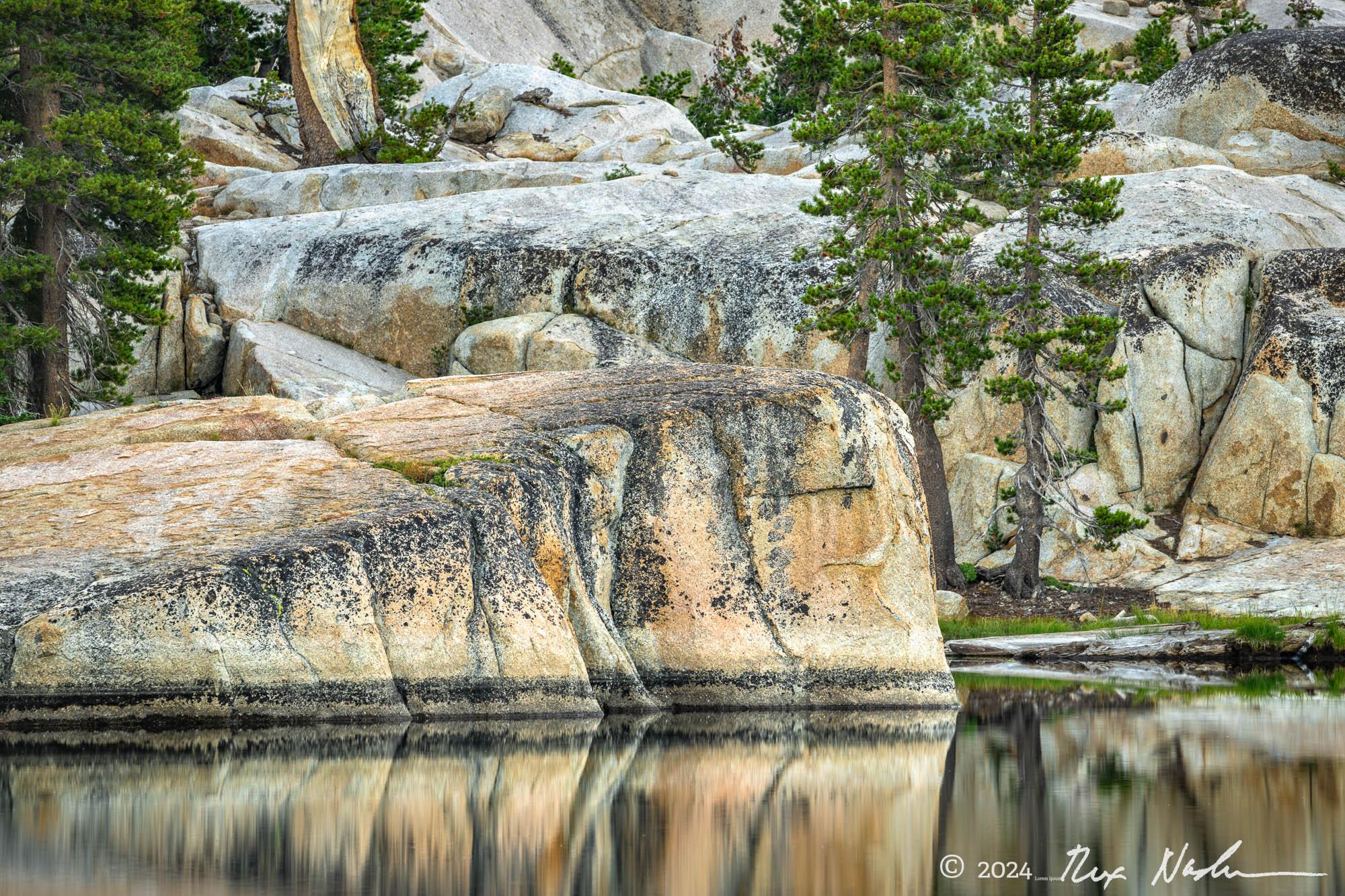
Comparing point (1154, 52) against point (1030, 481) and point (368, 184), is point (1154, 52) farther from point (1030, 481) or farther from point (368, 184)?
point (368, 184)

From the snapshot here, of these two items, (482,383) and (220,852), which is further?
(482,383)

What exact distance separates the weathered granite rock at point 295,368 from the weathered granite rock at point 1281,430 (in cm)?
1797

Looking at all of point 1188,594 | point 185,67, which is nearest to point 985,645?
point 1188,594

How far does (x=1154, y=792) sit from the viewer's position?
11.6m

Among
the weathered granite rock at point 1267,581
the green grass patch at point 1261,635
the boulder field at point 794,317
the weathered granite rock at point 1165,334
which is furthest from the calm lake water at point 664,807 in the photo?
the weathered granite rock at point 1165,334

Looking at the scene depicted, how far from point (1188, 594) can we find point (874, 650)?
1296 centimetres

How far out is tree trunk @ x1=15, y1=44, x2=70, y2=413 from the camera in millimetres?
26719

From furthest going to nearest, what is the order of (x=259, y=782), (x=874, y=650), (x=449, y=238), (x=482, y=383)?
(x=449, y=238)
(x=482, y=383)
(x=874, y=650)
(x=259, y=782)

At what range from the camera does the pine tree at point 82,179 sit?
2597 centimetres

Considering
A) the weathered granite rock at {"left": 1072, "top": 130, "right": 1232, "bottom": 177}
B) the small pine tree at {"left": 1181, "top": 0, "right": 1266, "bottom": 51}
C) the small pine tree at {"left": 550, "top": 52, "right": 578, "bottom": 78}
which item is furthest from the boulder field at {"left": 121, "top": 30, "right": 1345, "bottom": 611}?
the small pine tree at {"left": 550, "top": 52, "right": 578, "bottom": 78}

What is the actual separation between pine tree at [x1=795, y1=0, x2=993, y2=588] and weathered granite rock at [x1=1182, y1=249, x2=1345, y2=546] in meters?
6.05

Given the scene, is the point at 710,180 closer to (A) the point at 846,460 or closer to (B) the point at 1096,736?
(A) the point at 846,460

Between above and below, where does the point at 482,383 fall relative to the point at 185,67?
below

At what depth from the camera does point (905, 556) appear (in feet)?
58.5
